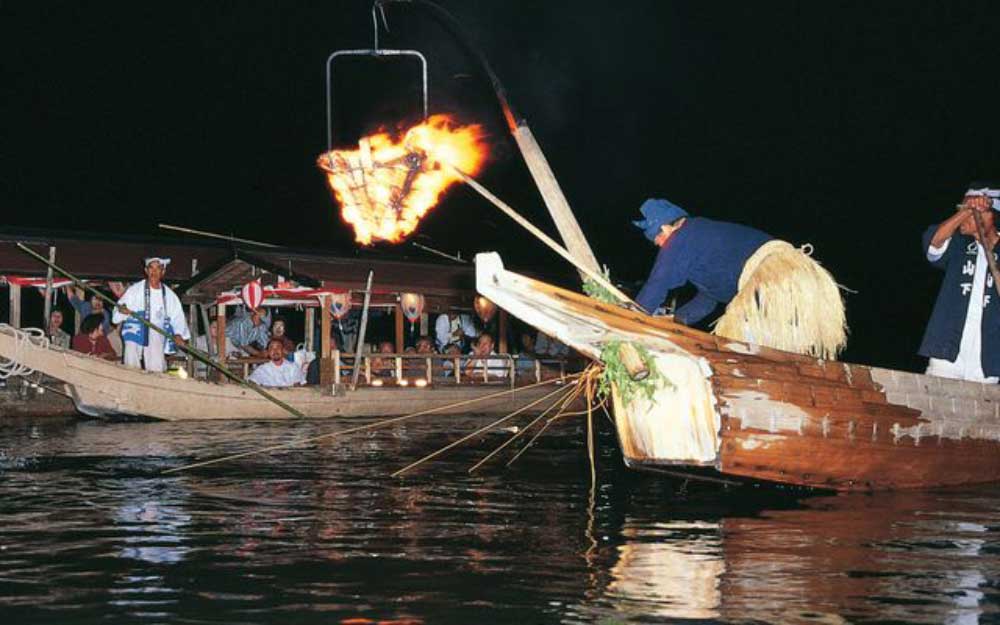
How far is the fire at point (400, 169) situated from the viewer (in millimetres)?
9797

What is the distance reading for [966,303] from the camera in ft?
31.7

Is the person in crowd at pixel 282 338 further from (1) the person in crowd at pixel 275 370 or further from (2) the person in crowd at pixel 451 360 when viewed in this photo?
(2) the person in crowd at pixel 451 360

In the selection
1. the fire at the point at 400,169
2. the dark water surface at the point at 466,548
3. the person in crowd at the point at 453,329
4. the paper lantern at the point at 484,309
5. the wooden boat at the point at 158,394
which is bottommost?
the dark water surface at the point at 466,548

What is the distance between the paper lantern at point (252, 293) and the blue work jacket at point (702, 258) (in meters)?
13.2

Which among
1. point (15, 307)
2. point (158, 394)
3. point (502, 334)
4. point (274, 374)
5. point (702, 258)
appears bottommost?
point (158, 394)

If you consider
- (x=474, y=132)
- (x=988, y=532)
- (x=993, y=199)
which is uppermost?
(x=474, y=132)

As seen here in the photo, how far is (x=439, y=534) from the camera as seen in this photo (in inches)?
288

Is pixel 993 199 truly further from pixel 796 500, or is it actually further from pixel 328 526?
pixel 328 526

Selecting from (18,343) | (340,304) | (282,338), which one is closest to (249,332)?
(340,304)

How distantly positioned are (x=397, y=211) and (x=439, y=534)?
3.89m

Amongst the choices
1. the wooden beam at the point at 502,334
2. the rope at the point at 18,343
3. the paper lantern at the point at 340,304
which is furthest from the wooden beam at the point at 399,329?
the rope at the point at 18,343

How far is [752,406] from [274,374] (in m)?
12.6

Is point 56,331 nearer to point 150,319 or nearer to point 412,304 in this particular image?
point 150,319

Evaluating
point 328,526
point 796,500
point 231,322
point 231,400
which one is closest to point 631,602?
point 328,526
